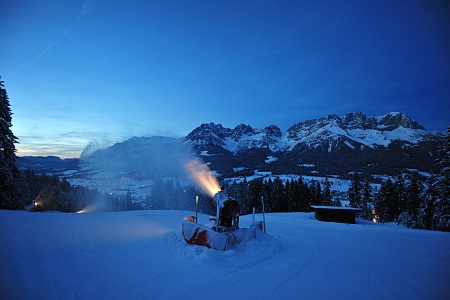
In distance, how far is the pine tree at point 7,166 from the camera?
17578mm

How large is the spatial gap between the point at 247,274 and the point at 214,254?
174 centimetres

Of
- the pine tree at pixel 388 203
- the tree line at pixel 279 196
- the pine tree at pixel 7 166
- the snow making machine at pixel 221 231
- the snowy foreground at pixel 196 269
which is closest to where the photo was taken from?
the snowy foreground at pixel 196 269

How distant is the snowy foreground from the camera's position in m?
5.29

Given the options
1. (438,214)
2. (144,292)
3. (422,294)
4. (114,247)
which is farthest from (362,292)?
(438,214)

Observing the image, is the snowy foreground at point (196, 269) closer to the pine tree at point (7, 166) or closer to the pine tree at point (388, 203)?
the pine tree at point (7, 166)

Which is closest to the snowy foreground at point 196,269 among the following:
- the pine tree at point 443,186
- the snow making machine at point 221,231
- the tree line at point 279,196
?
the snow making machine at point 221,231

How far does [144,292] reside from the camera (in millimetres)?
5219

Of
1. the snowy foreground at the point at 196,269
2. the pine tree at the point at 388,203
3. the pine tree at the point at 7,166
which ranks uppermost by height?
the pine tree at the point at 7,166

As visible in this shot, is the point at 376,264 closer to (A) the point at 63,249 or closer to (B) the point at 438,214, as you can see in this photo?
(A) the point at 63,249

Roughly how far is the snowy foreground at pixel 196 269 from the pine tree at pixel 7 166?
10.9 meters

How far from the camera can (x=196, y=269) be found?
22.8 ft

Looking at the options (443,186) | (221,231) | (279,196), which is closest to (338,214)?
(443,186)

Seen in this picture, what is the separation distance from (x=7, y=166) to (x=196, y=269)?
797 inches

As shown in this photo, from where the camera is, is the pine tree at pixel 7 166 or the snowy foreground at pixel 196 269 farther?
the pine tree at pixel 7 166
